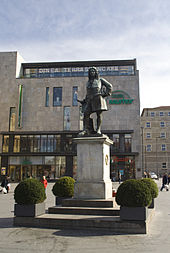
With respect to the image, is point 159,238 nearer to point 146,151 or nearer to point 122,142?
point 122,142

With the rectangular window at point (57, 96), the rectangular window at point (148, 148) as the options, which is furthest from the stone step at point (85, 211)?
the rectangular window at point (148, 148)

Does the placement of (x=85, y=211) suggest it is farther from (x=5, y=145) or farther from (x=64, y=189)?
(x=5, y=145)

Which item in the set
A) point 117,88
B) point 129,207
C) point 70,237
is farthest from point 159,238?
point 117,88

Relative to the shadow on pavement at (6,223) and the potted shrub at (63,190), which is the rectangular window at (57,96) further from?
the shadow on pavement at (6,223)

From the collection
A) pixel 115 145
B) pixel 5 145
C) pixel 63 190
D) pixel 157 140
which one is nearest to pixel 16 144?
pixel 5 145

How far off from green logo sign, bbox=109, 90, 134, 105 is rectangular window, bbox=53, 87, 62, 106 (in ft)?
30.6

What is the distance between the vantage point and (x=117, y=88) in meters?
49.9

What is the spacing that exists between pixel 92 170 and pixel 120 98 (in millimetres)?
40447

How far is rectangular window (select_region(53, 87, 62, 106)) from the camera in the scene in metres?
50.4

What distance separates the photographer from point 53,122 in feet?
163

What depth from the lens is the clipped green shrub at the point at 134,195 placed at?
791cm

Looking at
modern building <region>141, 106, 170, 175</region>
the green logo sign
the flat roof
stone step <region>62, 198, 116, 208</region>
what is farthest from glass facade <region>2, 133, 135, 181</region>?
stone step <region>62, 198, 116, 208</region>

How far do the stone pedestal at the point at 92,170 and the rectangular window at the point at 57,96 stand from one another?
40329 millimetres

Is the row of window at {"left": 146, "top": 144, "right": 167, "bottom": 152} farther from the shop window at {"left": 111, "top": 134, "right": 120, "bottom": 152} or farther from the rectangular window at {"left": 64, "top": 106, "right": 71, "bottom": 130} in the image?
the rectangular window at {"left": 64, "top": 106, "right": 71, "bottom": 130}
